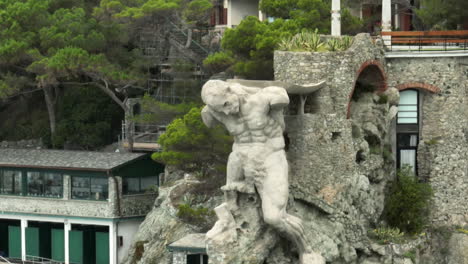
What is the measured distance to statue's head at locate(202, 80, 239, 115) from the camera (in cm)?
6506

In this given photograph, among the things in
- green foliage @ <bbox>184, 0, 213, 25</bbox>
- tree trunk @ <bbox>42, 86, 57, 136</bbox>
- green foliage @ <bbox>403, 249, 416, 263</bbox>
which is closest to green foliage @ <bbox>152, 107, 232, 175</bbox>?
green foliage @ <bbox>403, 249, 416, 263</bbox>

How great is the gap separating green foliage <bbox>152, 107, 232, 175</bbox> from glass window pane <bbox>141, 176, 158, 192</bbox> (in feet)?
20.2

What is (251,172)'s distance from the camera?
215ft

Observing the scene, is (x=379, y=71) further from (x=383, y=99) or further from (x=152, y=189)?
(x=152, y=189)

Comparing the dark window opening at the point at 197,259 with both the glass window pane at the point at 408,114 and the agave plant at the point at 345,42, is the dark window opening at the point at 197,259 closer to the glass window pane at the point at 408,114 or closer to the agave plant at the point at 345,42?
the glass window pane at the point at 408,114

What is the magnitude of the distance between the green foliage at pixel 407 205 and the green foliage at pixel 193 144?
777 cm

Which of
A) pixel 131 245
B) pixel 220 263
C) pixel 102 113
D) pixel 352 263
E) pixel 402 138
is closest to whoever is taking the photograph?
pixel 220 263

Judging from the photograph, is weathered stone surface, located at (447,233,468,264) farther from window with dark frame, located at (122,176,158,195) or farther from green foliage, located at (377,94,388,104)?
window with dark frame, located at (122,176,158,195)

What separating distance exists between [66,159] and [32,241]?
14.7 feet

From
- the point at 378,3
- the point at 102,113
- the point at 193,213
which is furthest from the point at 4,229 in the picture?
the point at 378,3

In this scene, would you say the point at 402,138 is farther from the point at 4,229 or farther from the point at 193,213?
the point at 4,229

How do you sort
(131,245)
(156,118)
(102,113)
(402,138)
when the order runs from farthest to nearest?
(102,113) → (156,118) → (131,245) → (402,138)

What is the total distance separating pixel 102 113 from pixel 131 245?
51.1 ft

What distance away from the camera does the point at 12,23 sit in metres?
92.1
